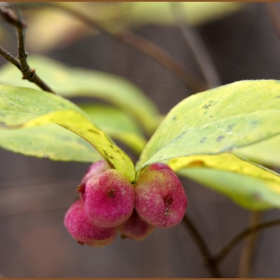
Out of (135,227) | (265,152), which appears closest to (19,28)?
(135,227)

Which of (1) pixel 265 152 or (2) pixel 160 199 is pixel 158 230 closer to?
(1) pixel 265 152

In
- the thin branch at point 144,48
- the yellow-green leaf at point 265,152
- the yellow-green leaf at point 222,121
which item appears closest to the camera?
the yellow-green leaf at point 222,121

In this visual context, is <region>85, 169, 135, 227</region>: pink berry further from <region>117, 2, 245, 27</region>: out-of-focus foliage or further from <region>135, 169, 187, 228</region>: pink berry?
<region>117, 2, 245, 27</region>: out-of-focus foliage

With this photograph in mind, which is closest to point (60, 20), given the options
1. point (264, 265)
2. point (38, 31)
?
point (38, 31)

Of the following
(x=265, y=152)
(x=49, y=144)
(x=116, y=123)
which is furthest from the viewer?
(x=116, y=123)

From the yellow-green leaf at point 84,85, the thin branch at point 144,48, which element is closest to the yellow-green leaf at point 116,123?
the yellow-green leaf at point 84,85

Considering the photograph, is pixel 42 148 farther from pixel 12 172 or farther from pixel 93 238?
pixel 12 172

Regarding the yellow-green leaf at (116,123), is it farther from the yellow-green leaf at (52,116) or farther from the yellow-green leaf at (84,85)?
the yellow-green leaf at (52,116)
